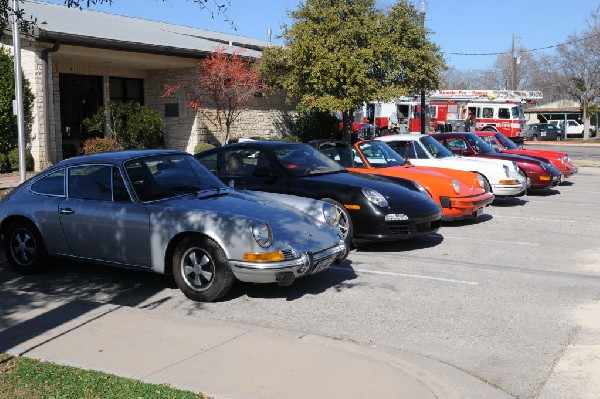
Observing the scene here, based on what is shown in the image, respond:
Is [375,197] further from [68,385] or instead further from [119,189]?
[68,385]

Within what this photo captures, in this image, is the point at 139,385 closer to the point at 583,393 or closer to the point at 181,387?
the point at 181,387

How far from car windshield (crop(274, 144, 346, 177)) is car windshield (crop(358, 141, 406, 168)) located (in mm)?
1857

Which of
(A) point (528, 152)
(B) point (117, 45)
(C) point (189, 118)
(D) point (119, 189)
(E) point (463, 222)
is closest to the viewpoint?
(D) point (119, 189)

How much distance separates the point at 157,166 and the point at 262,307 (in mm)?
2055

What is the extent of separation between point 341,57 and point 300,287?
1408cm

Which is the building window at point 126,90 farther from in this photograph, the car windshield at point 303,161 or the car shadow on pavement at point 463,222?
the car windshield at point 303,161

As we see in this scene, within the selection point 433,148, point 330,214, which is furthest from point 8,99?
point 330,214

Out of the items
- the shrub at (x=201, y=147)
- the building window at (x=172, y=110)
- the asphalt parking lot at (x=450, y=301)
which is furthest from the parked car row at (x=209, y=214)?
the building window at (x=172, y=110)

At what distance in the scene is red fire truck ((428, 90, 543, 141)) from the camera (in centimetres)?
3919

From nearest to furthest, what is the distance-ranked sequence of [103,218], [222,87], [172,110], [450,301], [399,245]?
[450,301] < [103,218] < [399,245] < [222,87] < [172,110]

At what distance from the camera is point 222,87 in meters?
22.4

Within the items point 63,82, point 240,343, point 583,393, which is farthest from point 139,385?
point 63,82

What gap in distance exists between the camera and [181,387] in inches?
180

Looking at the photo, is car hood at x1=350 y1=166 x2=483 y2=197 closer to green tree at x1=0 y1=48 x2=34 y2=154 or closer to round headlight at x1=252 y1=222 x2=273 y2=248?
round headlight at x1=252 y1=222 x2=273 y2=248
